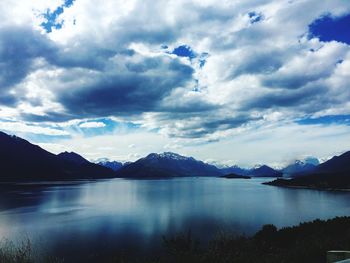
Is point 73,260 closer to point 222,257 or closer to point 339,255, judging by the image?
point 222,257

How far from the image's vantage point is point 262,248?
32.0 m

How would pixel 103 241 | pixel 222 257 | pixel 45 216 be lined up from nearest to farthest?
pixel 222 257, pixel 103 241, pixel 45 216

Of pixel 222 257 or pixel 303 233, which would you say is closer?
pixel 222 257

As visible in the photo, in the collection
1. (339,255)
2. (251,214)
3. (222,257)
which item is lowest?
(251,214)

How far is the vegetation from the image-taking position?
60.4ft

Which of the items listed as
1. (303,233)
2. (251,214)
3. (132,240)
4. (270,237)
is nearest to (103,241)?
(132,240)

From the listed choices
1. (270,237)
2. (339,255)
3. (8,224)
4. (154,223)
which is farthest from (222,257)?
(8,224)

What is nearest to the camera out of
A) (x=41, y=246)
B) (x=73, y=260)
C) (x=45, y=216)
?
(x=73, y=260)

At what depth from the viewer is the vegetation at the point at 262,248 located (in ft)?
60.4

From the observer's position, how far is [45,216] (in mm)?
76188

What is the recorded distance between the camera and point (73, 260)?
3756 cm

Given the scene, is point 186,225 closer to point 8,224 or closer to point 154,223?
point 154,223

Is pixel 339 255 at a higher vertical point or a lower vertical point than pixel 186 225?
higher

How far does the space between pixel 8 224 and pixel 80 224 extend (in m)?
A: 14.5
